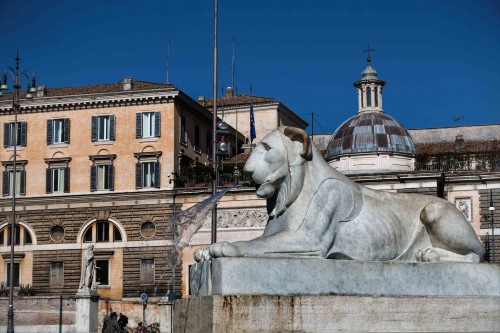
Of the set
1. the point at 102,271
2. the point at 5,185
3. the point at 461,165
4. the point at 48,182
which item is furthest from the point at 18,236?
the point at 461,165

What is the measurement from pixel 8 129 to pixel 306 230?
5968 cm

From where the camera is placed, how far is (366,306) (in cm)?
946

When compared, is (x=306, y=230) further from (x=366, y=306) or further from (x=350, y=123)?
(x=350, y=123)

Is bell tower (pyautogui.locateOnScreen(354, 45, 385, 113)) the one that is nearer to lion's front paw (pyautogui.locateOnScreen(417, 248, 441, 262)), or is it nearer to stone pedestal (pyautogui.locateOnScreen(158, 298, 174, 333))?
stone pedestal (pyautogui.locateOnScreen(158, 298, 174, 333))

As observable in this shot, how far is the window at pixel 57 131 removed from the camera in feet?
217

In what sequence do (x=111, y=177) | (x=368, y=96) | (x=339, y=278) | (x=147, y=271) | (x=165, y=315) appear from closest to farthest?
(x=339, y=278) → (x=165, y=315) → (x=147, y=271) → (x=111, y=177) → (x=368, y=96)

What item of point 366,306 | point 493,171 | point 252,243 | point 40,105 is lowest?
point 366,306

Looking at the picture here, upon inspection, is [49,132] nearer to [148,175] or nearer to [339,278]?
[148,175]

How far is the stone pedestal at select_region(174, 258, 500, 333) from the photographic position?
30.1ft

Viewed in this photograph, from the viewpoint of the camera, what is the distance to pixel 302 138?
1020 cm

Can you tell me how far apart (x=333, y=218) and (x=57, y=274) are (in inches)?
2235

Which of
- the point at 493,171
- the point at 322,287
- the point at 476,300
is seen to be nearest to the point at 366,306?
the point at 322,287

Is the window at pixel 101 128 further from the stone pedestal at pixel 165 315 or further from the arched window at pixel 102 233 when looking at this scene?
the stone pedestal at pixel 165 315

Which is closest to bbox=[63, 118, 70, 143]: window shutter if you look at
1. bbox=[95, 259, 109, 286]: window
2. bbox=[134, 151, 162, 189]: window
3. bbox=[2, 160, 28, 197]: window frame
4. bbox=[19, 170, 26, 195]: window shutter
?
bbox=[2, 160, 28, 197]: window frame
